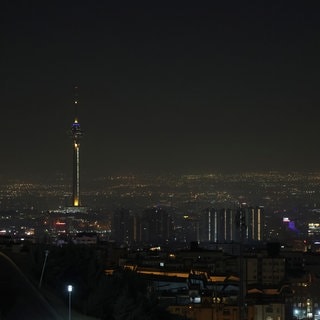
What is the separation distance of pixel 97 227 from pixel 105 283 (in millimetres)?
60329

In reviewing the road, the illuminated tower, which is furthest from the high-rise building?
the road

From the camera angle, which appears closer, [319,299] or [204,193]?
[319,299]

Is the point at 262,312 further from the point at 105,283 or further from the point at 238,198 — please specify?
the point at 238,198

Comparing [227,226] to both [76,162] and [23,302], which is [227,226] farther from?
[23,302]

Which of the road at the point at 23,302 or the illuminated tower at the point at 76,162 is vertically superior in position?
the illuminated tower at the point at 76,162

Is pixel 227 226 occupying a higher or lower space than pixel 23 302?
higher

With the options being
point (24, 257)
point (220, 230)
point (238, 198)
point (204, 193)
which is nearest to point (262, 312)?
point (24, 257)

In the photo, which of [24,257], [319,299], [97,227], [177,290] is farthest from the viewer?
[97,227]

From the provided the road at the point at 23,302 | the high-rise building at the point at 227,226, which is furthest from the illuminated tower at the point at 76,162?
the road at the point at 23,302

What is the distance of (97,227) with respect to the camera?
284 feet

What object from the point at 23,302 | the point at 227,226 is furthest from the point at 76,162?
the point at 23,302

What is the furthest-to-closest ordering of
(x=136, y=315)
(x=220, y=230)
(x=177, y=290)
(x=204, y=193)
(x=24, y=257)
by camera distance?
(x=204, y=193), (x=220, y=230), (x=177, y=290), (x=24, y=257), (x=136, y=315)

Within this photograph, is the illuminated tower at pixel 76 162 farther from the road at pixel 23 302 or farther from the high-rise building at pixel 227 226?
the road at pixel 23 302

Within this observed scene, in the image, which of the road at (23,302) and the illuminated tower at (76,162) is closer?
the road at (23,302)
